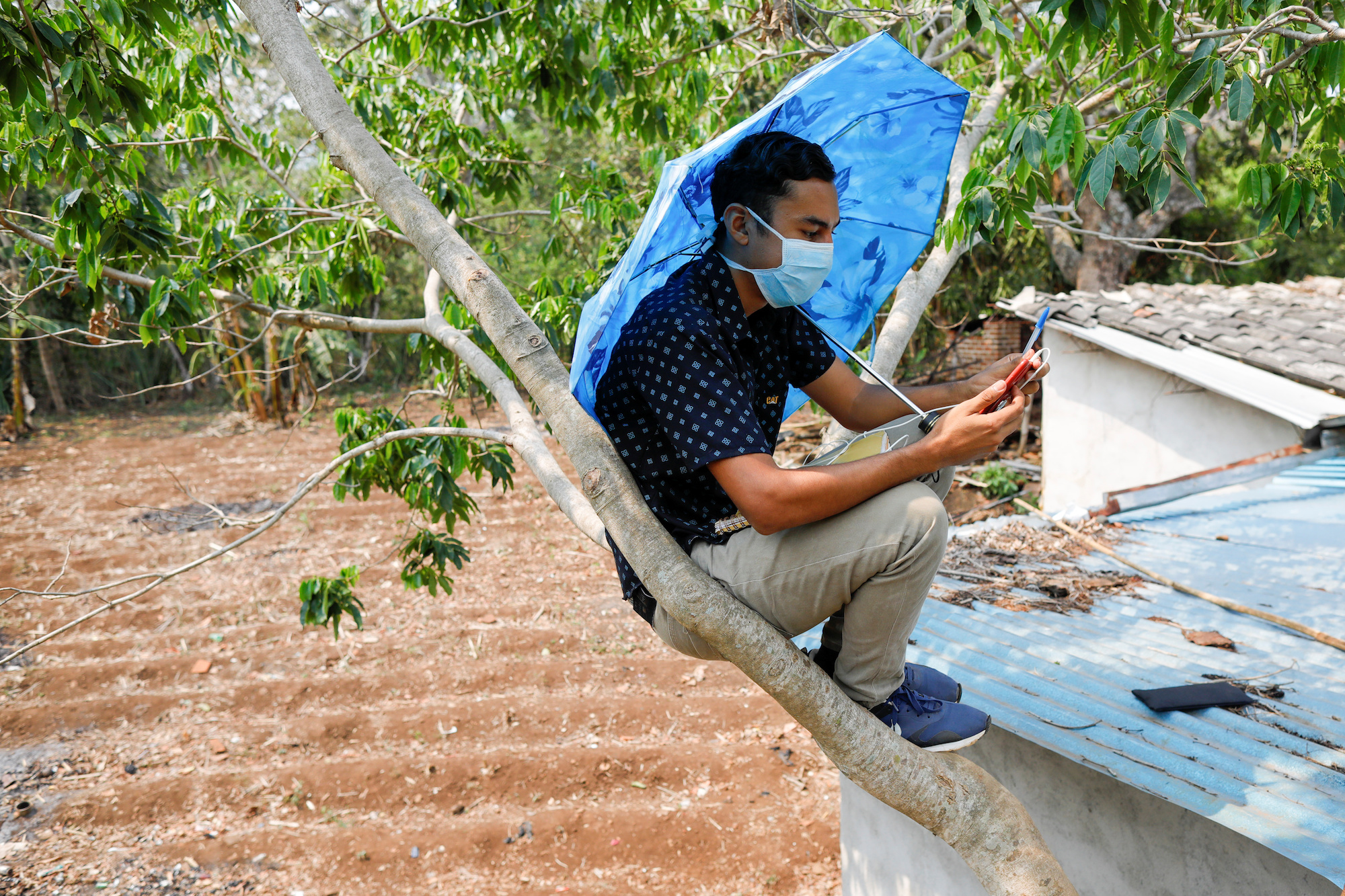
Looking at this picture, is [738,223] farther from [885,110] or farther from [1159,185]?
[1159,185]

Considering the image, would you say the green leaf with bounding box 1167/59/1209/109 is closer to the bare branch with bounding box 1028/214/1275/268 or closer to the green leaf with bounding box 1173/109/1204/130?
the green leaf with bounding box 1173/109/1204/130

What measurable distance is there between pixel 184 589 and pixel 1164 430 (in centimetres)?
1006

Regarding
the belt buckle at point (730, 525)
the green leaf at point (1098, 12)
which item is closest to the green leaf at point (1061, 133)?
the green leaf at point (1098, 12)

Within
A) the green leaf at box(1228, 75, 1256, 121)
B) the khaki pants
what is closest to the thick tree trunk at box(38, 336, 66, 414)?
the khaki pants

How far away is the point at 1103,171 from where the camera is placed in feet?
6.72

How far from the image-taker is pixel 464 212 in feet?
15.1

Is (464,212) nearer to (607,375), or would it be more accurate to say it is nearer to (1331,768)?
(607,375)

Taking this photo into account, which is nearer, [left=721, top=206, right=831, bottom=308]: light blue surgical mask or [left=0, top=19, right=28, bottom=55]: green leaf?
[left=721, top=206, right=831, bottom=308]: light blue surgical mask

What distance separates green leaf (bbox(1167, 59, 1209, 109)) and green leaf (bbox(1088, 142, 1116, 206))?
0.15 m

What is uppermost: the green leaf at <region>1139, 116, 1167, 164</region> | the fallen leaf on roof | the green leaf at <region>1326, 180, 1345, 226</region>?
the green leaf at <region>1139, 116, 1167, 164</region>

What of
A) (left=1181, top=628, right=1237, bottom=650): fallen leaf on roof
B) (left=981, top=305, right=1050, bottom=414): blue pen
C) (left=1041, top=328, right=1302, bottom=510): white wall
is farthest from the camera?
(left=1041, top=328, right=1302, bottom=510): white wall

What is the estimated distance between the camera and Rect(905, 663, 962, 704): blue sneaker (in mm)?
1906

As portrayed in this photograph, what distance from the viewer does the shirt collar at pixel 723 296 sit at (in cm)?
173

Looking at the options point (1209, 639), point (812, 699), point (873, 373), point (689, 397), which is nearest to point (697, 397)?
point (689, 397)
